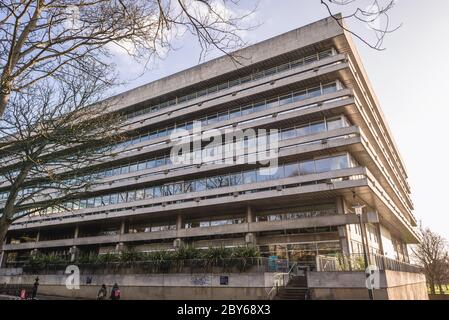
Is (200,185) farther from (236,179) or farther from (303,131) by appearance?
(303,131)

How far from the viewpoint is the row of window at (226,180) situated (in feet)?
88.6

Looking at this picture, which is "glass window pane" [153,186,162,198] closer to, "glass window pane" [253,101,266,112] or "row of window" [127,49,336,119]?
"row of window" [127,49,336,119]

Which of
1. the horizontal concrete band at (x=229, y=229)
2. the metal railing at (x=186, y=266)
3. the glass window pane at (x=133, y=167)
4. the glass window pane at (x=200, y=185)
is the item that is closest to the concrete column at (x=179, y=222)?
the horizontal concrete band at (x=229, y=229)

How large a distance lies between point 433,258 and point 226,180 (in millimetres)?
39130

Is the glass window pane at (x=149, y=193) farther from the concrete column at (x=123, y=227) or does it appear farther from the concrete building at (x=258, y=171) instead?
the concrete column at (x=123, y=227)

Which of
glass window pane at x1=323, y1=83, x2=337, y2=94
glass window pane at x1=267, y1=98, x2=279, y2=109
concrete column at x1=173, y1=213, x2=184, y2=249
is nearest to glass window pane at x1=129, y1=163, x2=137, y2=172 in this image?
concrete column at x1=173, y1=213, x2=184, y2=249

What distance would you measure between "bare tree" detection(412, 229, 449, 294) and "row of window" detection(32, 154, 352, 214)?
112 ft

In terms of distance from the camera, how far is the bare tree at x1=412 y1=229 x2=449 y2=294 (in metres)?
48.3

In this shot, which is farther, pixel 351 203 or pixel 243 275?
pixel 351 203

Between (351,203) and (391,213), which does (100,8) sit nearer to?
(351,203)

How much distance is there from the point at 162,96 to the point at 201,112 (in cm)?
728

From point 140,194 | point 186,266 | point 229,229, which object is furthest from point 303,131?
point 140,194

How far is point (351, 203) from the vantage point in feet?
96.2
